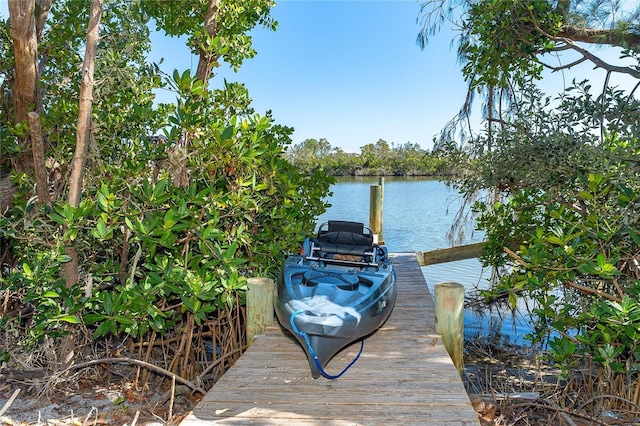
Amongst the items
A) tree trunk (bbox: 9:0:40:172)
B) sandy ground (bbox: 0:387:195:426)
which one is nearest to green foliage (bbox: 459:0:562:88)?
tree trunk (bbox: 9:0:40:172)

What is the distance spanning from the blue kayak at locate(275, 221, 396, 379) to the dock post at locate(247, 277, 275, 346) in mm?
109

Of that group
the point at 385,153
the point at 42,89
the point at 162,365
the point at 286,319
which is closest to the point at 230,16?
the point at 42,89

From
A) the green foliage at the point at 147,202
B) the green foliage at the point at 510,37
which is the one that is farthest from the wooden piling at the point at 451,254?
the green foliage at the point at 147,202

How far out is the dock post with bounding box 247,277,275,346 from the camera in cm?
401

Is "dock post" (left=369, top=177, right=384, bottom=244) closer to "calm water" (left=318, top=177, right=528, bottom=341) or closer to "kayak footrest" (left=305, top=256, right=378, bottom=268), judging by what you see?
"calm water" (left=318, top=177, right=528, bottom=341)

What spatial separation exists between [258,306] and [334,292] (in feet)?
2.60

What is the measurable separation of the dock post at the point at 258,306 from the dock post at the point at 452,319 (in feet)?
5.02

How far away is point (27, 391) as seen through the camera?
3664 mm

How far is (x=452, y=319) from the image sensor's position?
3828 millimetres

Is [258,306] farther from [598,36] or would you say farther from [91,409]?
[598,36]

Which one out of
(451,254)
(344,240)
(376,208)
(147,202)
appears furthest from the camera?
(376,208)

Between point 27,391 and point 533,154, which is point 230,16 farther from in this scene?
point 27,391

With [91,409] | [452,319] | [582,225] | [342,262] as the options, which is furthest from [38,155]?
[582,225]

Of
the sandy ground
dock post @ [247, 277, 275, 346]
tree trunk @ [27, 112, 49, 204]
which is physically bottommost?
the sandy ground
